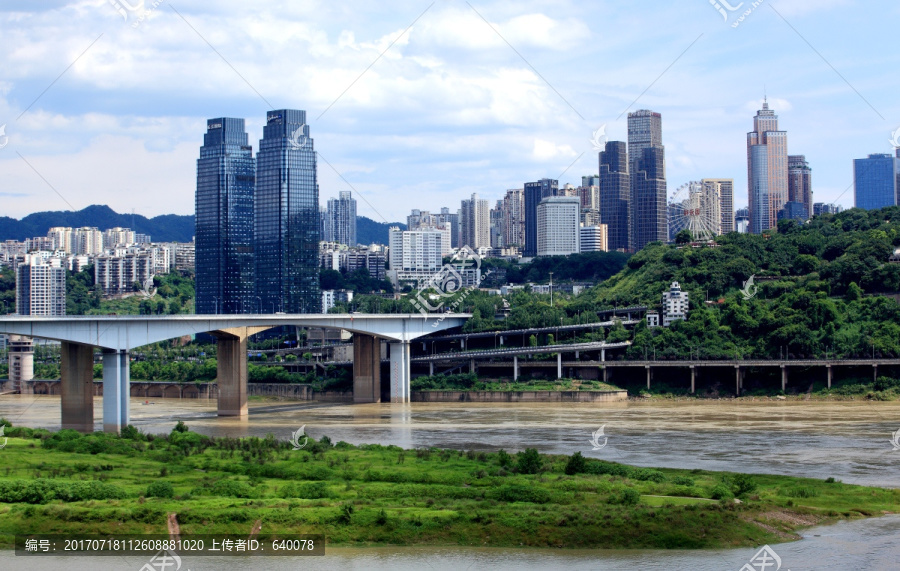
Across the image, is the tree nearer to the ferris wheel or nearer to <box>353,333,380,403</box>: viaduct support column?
the ferris wheel

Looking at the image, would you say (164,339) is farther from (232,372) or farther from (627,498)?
(627,498)

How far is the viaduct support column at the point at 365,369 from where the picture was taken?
84125 millimetres

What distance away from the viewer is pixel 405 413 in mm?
72562

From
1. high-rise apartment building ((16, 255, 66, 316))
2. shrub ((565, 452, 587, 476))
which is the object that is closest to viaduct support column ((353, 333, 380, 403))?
shrub ((565, 452, 587, 476))

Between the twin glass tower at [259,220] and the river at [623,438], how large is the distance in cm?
5419

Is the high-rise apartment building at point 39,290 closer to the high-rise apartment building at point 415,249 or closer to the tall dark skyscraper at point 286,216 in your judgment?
the tall dark skyscraper at point 286,216

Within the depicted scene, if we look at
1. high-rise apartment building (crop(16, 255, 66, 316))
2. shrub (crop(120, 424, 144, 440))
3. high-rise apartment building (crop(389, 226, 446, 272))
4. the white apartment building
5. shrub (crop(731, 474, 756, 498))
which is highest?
high-rise apartment building (crop(389, 226, 446, 272))

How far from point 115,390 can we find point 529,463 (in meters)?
30.9

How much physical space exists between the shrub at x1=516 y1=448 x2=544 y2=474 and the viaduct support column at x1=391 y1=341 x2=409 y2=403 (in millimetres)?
44289

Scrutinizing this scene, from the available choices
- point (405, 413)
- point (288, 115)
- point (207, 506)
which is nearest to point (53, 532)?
point (207, 506)

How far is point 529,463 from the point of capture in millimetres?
38094

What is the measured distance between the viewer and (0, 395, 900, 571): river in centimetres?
2819

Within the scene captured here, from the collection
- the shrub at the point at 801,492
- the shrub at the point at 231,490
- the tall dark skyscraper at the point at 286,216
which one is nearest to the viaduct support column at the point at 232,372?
the shrub at the point at 231,490

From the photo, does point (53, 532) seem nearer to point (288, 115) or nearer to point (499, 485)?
point (499, 485)
